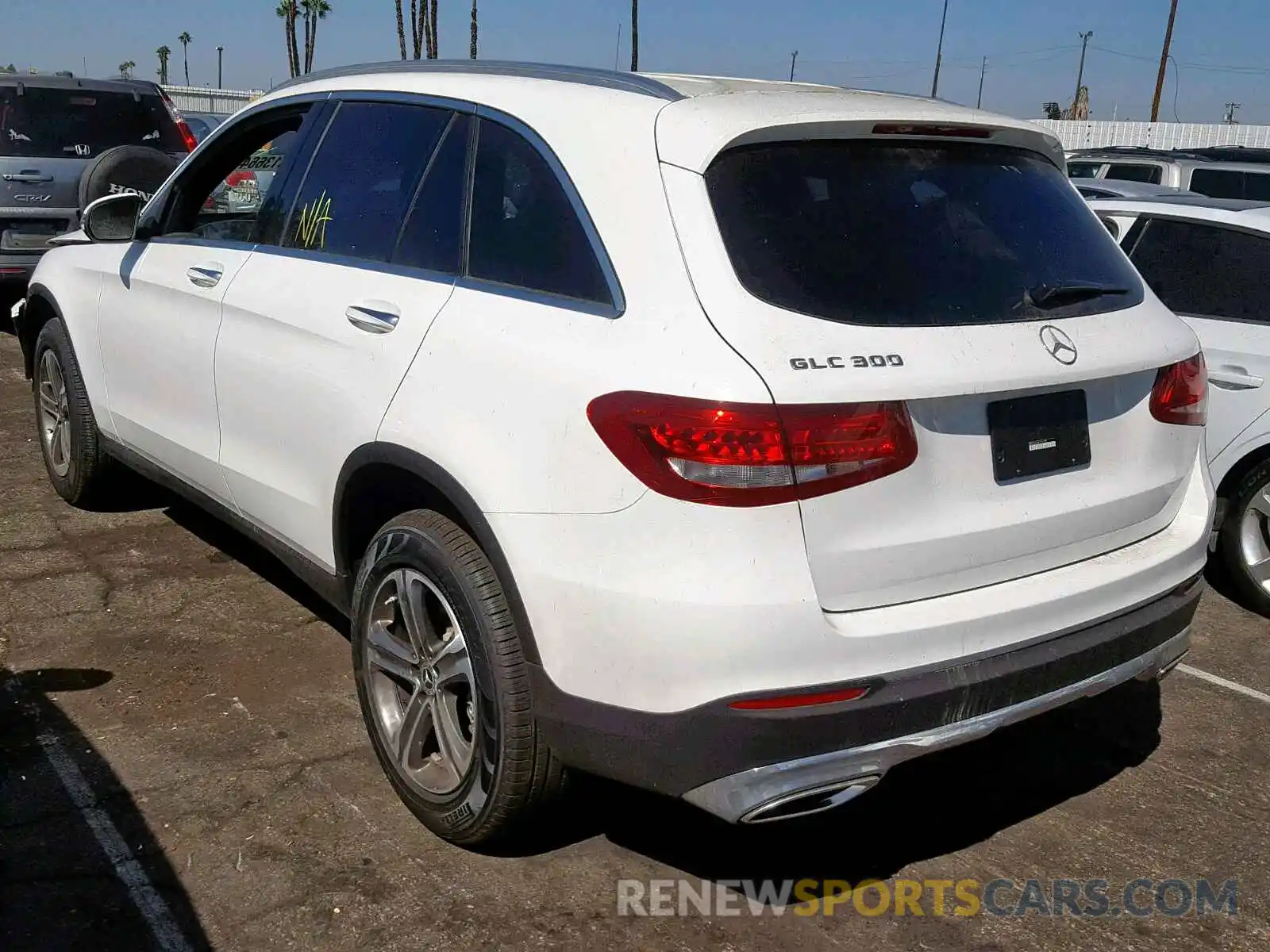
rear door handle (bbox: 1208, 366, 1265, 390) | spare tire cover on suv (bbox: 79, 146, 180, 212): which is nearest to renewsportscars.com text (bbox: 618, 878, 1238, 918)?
rear door handle (bbox: 1208, 366, 1265, 390)

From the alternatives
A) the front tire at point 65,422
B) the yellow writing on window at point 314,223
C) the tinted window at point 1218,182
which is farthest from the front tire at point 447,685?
the tinted window at point 1218,182

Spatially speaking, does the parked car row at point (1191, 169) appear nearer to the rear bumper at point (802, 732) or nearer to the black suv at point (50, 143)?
the black suv at point (50, 143)

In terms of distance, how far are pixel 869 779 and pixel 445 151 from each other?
6.29ft

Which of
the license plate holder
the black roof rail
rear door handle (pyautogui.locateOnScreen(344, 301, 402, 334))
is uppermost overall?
the black roof rail

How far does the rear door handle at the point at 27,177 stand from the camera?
9352mm

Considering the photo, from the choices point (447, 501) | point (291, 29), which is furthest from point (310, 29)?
point (447, 501)

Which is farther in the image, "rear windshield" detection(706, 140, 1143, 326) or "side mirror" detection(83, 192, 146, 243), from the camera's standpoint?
"side mirror" detection(83, 192, 146, 243)

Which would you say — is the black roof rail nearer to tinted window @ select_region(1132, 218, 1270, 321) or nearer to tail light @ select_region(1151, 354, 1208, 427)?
tail light @ select_region(1151, 354, 1208, 427)

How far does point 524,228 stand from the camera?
2951 mm

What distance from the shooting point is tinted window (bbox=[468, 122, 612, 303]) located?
2.76 meters

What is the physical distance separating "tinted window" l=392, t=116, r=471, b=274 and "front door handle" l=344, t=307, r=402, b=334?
0.47ft

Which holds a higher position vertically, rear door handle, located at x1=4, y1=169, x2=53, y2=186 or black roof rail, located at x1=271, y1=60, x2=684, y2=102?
black roof rail, located at x1=271, y1=60, x2=684, y2=102

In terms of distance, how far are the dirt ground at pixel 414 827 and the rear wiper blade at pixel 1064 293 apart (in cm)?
141

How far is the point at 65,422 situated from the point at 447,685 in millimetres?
3269
